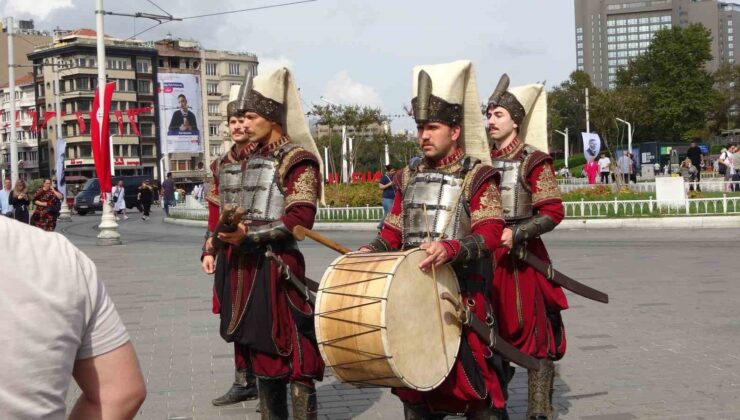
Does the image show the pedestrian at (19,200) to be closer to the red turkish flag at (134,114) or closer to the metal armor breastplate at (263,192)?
the metal armor breastplate at (263,192)

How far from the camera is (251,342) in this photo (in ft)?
20.7

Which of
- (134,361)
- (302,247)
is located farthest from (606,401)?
(302,247)

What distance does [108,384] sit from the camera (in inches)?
96.8

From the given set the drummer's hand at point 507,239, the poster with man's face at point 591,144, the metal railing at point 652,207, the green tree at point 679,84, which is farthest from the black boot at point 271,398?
the green tree at point 679,84

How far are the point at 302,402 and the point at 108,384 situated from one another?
12.8ft

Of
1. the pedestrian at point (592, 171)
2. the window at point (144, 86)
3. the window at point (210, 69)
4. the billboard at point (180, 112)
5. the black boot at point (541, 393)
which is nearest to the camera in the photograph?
the black boot at point (541, 393)

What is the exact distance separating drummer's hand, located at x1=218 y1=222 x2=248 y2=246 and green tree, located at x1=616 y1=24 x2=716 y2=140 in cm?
9025

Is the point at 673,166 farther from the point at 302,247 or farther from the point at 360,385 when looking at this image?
the point at 360,385

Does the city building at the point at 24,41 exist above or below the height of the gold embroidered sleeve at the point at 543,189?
above

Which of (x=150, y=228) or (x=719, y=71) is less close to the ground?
(x=719, y=71)

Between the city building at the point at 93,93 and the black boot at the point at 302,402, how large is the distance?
121160 mm

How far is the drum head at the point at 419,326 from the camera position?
15.2ft

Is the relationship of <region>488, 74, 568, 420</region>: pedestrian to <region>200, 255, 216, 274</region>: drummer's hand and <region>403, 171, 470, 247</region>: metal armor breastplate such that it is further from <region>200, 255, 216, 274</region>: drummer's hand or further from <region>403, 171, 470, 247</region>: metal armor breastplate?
<region>200, 255, 216, 274</region>: drummer's hand

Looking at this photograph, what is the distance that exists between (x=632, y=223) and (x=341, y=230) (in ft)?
27.1
